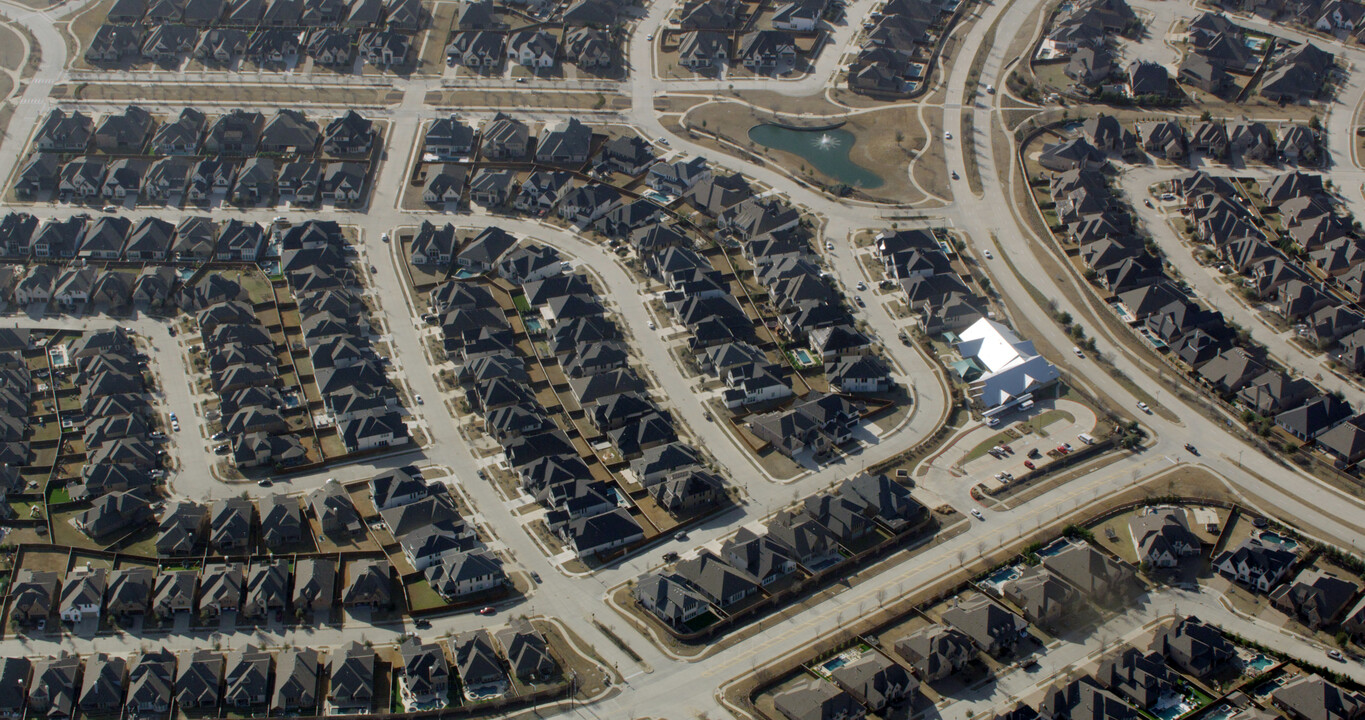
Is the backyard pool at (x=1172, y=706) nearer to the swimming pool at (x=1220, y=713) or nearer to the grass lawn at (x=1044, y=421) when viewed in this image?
the swimming pool at (x=1220, y=713)

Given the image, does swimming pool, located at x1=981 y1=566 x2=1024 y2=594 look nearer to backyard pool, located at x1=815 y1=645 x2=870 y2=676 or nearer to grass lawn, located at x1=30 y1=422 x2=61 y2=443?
backyard pool, located at x1=815 y1=645 x2=870 y2=676

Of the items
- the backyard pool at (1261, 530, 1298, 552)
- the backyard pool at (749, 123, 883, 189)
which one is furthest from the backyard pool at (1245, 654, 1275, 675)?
the backyard pool at (749, 123, 883, 189)

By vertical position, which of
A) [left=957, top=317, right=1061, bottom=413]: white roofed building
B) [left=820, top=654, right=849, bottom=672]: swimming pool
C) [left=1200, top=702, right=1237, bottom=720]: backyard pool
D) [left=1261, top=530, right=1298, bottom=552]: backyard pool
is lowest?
[left=1200, top=702, right=1237, bottom=720]: backyard pool

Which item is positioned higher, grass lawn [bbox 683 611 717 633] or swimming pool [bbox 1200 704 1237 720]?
grass lawn [bbox 683 611 717 633]

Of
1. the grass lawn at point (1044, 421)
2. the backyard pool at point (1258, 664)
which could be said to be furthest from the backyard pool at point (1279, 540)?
the grass lawn at point (1044, 421)

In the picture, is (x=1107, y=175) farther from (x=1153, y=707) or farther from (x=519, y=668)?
(x=519, y=668)

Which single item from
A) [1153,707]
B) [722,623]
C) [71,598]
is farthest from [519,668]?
[1153,707]
